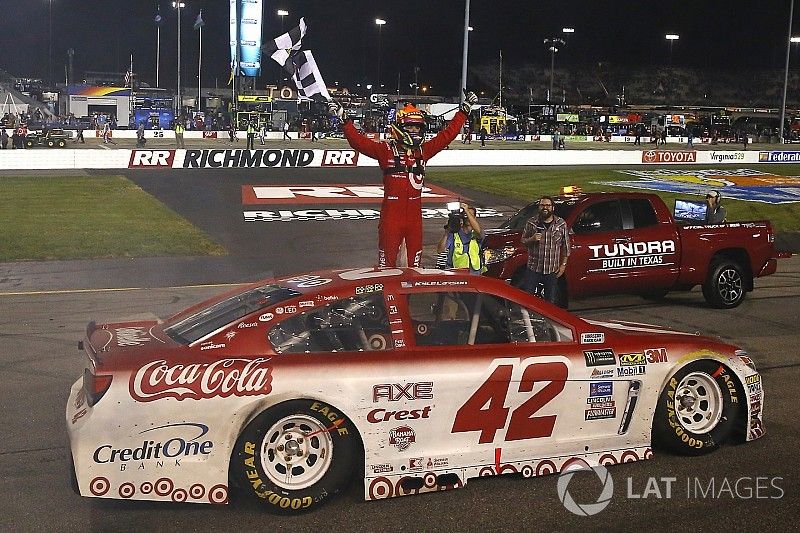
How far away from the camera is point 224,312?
19.5 ft

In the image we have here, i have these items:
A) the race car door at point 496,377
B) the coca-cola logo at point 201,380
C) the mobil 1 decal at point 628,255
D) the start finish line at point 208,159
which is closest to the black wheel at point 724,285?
the mobil 1 decal at point 628,255

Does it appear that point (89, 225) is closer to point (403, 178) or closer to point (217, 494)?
point (403, 178)

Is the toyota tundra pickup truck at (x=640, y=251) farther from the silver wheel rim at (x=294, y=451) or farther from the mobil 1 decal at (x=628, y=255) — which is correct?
the silver wheel rim at (x=294, y=451)

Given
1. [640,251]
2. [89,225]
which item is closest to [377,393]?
[640,251]

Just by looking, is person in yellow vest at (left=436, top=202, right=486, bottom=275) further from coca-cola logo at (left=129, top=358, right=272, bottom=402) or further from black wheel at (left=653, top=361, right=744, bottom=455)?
coca-cola logo at (left=129, top=358, right=272, bottom=402)

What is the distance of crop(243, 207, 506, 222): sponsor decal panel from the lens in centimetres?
2266

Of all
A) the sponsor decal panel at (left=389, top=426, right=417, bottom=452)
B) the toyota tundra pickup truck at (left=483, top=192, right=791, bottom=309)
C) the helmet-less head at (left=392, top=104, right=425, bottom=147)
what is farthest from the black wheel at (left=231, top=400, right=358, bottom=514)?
the toyota tundra pickup truck at (left=483, top=192, right=791, bottom=309)

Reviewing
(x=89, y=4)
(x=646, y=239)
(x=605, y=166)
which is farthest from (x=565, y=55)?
(x=646, y=239)

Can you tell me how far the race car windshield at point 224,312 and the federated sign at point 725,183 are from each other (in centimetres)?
2444

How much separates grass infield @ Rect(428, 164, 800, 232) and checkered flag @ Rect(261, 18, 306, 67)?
14201mm

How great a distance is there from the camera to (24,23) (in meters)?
136

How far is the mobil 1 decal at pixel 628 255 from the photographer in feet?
39.0

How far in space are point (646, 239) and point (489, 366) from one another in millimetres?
6874

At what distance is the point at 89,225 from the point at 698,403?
16.2 meters
